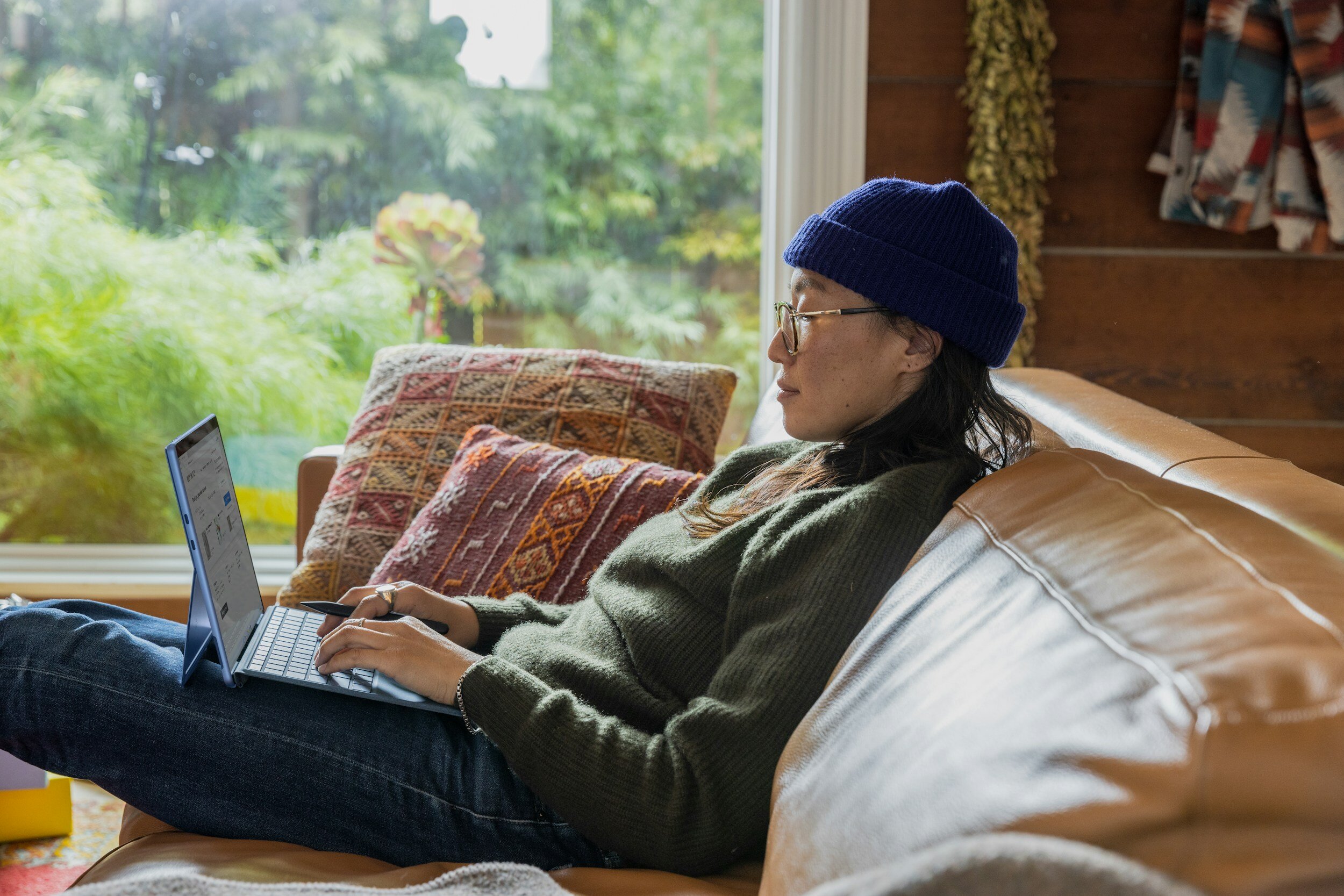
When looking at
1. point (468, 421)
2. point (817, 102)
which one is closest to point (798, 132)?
point (817, 102)

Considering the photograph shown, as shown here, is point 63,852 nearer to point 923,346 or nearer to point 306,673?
point 306,673

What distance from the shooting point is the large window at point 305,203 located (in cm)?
273

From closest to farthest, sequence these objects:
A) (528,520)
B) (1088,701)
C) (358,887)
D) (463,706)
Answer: (1088,701) < (358,887) < (463,706) < (528,520)

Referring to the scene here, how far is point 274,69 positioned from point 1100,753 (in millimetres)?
2733

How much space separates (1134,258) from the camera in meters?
2.54

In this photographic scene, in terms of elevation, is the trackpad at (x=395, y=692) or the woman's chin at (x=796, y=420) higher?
the woman's chin at (x=796, y=420)

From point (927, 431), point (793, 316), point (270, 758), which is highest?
point (793, 316)

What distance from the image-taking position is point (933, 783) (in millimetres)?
611

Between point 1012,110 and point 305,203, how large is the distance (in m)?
1.72

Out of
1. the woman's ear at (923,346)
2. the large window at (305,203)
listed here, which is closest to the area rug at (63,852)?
the large window at (305,203)

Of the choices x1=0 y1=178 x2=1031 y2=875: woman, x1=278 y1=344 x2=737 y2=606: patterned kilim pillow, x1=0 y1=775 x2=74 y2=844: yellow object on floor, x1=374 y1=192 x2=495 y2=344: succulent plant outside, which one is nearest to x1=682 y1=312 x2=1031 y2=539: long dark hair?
x1=0 y1=178 x2=1031 y2=875: woman

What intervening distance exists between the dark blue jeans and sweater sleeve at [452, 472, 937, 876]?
84 millimetres

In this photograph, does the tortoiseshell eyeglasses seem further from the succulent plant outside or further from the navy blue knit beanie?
the succulent plant outside

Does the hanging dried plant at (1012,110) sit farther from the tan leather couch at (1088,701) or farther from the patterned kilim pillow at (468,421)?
the tan leather couch at (1088,701)
